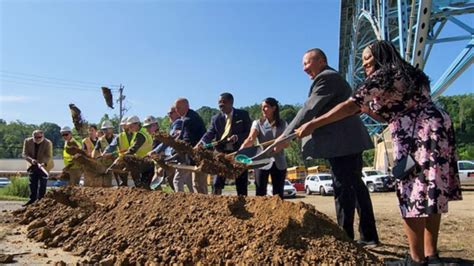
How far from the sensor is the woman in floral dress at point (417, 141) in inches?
99.7

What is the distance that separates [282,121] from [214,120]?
114cm

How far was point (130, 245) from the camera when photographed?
12.7 ft

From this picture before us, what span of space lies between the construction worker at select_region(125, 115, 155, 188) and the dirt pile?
1.89 meters

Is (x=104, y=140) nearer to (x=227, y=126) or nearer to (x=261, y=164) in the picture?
(x=227, y=126)

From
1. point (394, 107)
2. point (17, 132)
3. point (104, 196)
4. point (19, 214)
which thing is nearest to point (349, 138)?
point (394, 107)

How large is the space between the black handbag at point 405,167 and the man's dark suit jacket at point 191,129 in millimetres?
4270

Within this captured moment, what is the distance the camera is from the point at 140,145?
25.9 feet

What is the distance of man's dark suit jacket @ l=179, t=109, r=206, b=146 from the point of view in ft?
21.7

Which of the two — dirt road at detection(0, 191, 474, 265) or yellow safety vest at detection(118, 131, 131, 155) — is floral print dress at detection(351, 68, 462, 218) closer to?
dirt road at detection(0, 191, 474, 265)

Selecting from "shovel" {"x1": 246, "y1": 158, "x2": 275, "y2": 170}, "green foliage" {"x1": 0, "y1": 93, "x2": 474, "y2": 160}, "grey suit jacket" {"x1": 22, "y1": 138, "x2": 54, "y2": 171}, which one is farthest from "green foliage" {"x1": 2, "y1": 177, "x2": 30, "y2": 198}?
"green foliage" {"x1": 0, "y1": 93, "x2": 474, "y2": 160}

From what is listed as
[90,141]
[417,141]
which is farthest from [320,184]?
[417,141]

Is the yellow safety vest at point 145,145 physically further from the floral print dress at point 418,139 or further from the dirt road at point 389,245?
the floral print dress at point 418,139

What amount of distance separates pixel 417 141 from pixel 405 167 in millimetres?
175

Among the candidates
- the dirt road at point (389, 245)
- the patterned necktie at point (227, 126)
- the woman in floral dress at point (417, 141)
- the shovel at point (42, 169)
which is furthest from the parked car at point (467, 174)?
the woman in floral dress at point (417, 141)
